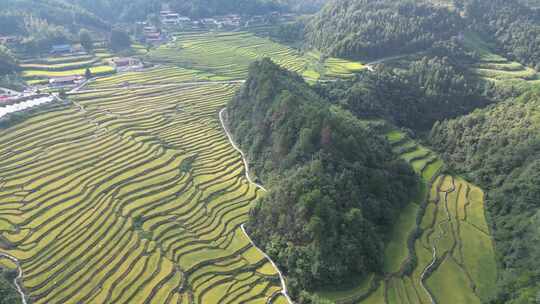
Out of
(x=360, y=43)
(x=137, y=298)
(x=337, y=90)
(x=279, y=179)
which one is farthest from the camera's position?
(x=360, y=43)

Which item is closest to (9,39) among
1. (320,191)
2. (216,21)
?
(216,21)

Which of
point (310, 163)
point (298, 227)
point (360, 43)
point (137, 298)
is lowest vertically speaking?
point (137, 298)

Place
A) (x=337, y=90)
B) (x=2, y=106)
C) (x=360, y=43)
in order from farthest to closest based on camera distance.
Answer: (x=360, y=43) < (x=337, y=90) < (x=2, y=106)

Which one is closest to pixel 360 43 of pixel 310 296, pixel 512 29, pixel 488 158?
pixel 512 29

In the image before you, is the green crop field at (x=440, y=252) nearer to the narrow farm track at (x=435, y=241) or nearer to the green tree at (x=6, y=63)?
the narrow farm track at (x=435, y=241)

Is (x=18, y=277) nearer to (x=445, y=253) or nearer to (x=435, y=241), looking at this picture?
(x=435, y=241)

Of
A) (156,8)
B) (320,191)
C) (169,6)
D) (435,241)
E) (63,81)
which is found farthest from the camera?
(169,6)

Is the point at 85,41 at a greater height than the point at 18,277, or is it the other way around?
the point at 85,41

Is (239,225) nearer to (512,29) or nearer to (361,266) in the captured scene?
(361,266)
